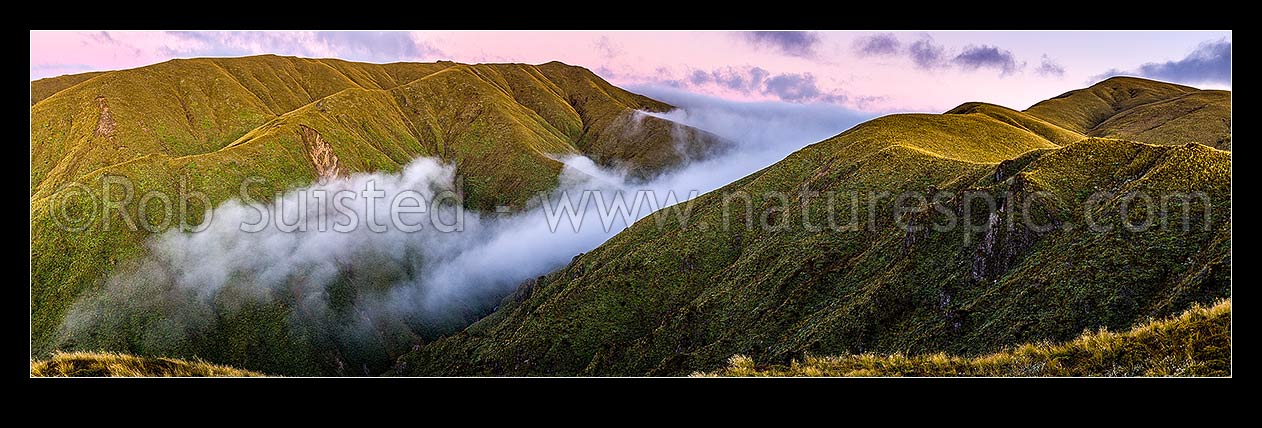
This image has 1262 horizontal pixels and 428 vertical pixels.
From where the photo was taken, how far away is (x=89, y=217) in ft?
320

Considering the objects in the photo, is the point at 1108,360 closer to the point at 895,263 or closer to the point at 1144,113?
the point at 895,263

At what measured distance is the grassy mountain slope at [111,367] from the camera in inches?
350

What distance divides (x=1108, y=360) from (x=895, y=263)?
29.7 meters

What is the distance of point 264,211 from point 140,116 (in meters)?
63.7

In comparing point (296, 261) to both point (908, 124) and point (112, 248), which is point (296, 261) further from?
point (908, 124)

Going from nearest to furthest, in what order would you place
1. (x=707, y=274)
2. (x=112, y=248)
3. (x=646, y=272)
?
(x=707, y=274)
(x=646, y=272)
(x=112, y=248)

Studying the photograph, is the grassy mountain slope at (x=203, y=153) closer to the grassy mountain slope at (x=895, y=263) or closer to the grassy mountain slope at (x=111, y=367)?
the grassy mountain slope at (x=895, y=263)

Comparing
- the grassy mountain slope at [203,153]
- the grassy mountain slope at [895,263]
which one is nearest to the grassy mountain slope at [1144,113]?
the grassy mountain slope at [895,263]

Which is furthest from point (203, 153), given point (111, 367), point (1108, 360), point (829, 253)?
point (1108, 360)

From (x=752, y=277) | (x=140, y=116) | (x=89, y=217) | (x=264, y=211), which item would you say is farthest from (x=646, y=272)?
(x=140, y=116)

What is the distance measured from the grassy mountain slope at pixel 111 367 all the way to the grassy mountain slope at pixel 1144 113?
113564mm

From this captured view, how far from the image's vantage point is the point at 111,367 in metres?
9.11

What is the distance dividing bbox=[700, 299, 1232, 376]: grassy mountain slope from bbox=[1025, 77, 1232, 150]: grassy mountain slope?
332 ft

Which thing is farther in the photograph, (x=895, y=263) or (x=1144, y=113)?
(x=1144, y=113)
